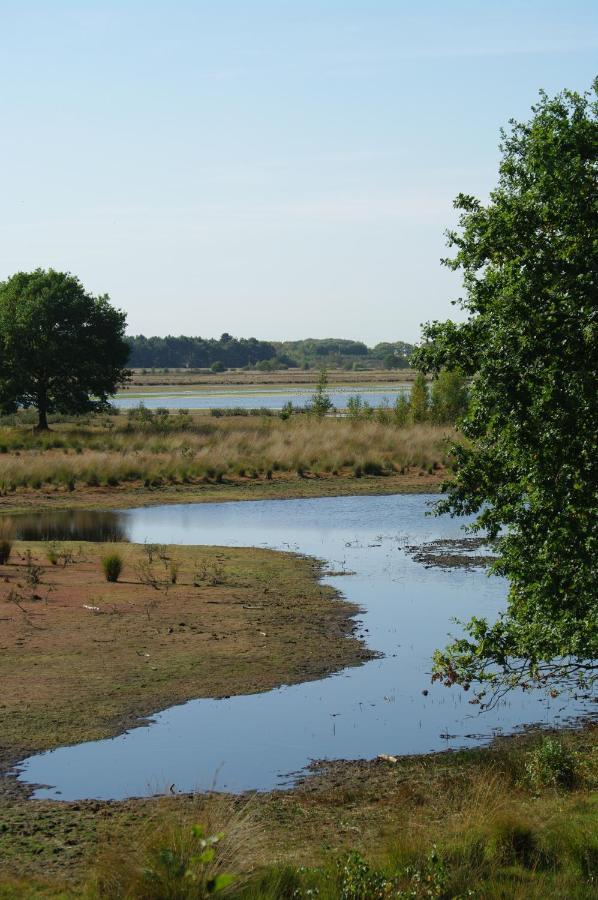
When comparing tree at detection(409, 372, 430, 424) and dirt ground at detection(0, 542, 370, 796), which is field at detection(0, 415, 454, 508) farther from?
dirt ground at detection(0, 542, 370, 796)

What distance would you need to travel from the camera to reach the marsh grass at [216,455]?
41.9m

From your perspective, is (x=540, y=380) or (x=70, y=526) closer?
(x=540, y=380)

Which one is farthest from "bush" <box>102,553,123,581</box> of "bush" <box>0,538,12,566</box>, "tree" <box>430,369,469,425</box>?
"tree" <box>430,369,469,425</box>

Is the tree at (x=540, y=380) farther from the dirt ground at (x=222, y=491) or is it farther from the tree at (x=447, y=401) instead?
the tree at (x=447, y=401)

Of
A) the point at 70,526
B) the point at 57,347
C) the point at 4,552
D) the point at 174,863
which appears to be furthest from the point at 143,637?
the point at 57,347

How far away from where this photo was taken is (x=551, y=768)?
1114cm

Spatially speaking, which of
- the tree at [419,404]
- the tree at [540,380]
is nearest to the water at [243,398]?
the tree at [419,404]

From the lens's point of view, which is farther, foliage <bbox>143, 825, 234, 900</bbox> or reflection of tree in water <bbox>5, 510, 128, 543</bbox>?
reflection of tree in water <bbox>5, 510, 128, 543</bbox>

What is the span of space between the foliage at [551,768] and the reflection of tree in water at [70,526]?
18973 millimetres

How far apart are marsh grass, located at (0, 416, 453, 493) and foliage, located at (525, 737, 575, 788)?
26.4 m

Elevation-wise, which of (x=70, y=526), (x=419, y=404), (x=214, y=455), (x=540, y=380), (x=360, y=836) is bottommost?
(x=70, y=526)

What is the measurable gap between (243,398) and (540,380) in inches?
4480

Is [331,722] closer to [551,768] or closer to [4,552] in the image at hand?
[551,768]

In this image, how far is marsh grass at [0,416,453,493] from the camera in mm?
41875
